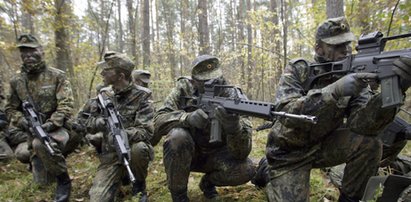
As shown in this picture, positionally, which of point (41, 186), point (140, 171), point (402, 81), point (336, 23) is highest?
point (336, 23)

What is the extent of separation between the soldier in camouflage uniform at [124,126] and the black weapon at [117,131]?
0.18 metres

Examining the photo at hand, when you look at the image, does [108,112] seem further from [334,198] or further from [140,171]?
[334,198]

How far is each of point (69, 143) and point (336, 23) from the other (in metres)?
4.19

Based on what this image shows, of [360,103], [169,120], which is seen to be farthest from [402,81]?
[169,120]

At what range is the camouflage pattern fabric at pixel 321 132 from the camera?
9.52ft

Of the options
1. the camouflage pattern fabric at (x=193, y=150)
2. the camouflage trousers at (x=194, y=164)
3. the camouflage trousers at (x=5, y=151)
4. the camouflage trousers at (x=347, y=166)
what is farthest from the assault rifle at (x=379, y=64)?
the camouflage trousers at (x=5, y=151)

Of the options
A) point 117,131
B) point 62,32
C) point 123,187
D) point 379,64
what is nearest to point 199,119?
point 117,131

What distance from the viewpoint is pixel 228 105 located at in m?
3.10

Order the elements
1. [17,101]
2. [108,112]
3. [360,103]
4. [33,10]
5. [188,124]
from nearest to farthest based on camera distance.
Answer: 1. [360,103]
2. [188,124]
3. [108,112]
4. [17,101]
5. [33,10]

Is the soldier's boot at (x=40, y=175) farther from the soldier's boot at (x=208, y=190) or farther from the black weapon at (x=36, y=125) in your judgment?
the soldier's boot at (x=208, y=190)

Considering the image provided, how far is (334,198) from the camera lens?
11.9 feet

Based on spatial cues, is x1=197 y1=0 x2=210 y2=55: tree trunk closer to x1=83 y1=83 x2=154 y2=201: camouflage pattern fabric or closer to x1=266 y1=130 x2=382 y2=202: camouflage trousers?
x1=83 y1=83 x2=154 y2=201: camouflage pattern fabric

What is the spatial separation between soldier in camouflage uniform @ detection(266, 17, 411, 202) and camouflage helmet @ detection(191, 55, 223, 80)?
2.64 feet

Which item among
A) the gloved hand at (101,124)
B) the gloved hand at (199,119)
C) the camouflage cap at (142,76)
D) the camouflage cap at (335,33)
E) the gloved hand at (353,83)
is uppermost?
the camouflage cap at (335,33)
